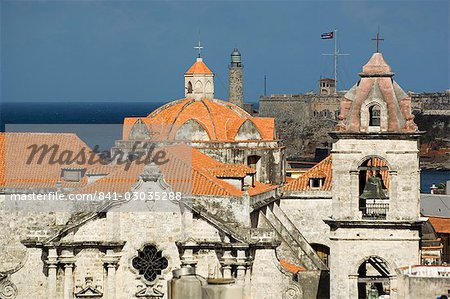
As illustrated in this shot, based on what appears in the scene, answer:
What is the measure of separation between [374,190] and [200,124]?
524 inches

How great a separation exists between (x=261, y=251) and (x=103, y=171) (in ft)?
21.7

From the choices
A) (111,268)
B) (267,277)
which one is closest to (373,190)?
(267,277)

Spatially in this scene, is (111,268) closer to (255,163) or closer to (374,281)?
(374,281)

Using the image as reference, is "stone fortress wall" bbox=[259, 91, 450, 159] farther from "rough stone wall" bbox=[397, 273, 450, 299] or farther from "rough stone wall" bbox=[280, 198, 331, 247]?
"rough stone wall" bbox=[397, 273, 450, 299]

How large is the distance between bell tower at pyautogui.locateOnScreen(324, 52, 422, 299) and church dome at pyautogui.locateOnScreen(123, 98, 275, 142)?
12.7m

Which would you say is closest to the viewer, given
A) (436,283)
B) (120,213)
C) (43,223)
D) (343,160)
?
(436,283)

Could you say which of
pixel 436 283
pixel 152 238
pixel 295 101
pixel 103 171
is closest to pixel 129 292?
pixel 152 238

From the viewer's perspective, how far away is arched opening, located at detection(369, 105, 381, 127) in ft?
135

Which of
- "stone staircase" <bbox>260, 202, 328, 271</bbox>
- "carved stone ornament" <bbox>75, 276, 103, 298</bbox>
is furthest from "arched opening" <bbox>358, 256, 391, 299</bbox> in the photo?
"carved stone ornament" <bbox>75, 276, 103, 298</bbox>

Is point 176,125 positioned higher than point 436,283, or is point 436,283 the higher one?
point 176,125

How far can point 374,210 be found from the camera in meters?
41.8

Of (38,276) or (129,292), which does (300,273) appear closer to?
(129,292)

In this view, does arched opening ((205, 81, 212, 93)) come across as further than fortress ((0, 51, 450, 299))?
Yes

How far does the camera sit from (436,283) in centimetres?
3578
